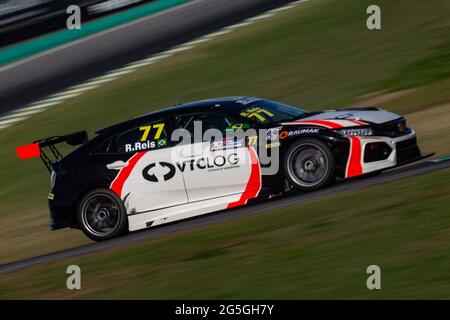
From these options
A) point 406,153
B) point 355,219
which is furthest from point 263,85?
point 355,219

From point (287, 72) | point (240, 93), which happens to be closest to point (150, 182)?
point (240, 93)

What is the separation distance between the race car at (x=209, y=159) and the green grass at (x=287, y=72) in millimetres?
3644

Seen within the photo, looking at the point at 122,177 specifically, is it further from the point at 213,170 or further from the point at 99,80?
the point at 99,80

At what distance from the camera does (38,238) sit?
39.4ft

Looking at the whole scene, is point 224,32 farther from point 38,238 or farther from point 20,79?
point 38,238

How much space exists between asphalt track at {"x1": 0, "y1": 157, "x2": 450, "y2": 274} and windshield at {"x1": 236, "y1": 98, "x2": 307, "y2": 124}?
37.7 inches

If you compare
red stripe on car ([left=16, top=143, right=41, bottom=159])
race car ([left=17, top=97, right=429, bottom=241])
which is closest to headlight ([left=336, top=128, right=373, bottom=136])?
race car ([left=17, top=97, right=429, bottom=241])

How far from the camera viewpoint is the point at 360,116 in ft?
33.6

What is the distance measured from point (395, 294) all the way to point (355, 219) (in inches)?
83.2

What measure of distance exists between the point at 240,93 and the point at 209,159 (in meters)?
7.68

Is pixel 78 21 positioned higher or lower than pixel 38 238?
higher

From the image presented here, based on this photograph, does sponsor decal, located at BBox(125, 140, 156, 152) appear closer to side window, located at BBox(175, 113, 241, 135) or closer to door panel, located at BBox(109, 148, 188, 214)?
door panel, located at BBox(109, 148, 188, 214)

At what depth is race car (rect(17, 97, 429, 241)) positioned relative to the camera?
9.95 metres

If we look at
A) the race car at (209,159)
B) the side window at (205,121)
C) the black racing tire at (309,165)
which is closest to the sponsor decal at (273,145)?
the race car at (209,159)
